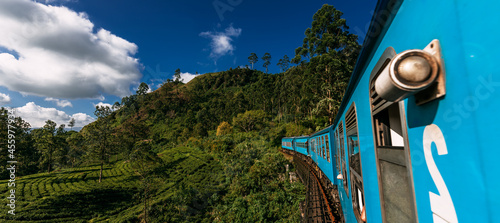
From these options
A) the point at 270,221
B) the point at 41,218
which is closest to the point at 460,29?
the point at 270,221

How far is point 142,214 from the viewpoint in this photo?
716 inches

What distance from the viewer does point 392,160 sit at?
59.5 inches

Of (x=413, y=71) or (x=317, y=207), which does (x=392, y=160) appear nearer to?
(x=413, y=71)

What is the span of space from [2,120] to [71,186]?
10.2m

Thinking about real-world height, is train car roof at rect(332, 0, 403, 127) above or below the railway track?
above

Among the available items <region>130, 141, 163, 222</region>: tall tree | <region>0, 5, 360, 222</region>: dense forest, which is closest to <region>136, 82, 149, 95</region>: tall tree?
<region>0, 5, 360, 222</region>: dense forest

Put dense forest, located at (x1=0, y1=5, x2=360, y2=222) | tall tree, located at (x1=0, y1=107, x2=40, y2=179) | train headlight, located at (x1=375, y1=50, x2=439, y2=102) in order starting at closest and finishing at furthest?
train headlight, located at (x1=375, y1=50, x2=439, y2=102)
dense forest, located at (x1=0, y1=5, x2=360, y2=222)
tall tree, located at (x1=0, y1=107, x2=40, y2=179)

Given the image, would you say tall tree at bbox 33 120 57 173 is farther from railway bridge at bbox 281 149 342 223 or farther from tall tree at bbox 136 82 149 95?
tall tree at bbox 136 82 149 95

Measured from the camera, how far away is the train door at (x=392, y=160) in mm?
1286

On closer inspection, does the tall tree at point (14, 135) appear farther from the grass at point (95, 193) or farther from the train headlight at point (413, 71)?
the train headlight at point (413, 71)

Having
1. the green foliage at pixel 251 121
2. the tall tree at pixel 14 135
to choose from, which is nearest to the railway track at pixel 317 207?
the tall tree at pixel 14 135

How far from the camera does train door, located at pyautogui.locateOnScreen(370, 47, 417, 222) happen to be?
1.29 meters

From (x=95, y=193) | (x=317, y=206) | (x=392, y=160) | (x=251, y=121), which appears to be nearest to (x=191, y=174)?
(x=95, y=193)

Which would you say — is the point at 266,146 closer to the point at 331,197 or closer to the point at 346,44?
the point at 346,44
